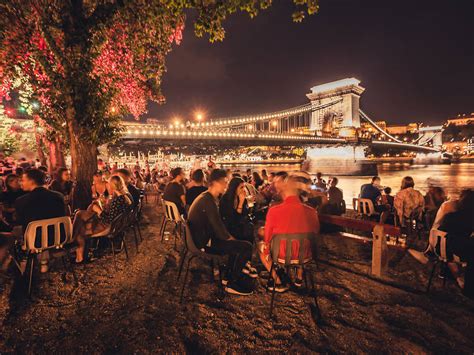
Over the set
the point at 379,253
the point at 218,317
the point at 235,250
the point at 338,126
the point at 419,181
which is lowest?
the point at 419,181

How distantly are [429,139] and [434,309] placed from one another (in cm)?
9871

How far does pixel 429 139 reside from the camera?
81000mm

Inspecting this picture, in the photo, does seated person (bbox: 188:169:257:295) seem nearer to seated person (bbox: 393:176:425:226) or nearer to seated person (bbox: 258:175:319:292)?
seated person (bbox: 258:175:319:292)

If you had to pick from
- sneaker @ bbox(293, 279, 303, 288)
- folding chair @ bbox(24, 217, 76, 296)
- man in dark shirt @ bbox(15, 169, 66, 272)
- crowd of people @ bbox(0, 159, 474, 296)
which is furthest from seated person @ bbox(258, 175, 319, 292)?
man in dark shirt @ bbox(15, 169, 66, 272)

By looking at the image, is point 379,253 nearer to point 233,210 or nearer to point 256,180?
point 233,210

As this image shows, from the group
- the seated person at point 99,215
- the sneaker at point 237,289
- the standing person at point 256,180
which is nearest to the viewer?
the sneaker at point 237,289

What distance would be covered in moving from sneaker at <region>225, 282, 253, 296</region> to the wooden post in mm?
1900

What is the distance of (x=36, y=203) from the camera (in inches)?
124

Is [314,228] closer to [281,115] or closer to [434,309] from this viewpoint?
[434,309]

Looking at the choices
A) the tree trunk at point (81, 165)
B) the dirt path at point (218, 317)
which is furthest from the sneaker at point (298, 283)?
the tree trunk at point (81, 165)

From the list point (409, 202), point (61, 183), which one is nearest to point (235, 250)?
point (409, 202)

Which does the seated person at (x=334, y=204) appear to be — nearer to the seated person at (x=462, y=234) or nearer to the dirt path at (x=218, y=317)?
the dirt path at (x=218, y=317)

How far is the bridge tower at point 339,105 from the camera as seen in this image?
46125mm

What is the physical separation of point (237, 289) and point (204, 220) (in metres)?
0.98
